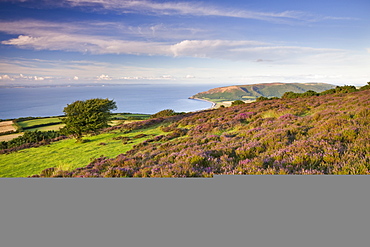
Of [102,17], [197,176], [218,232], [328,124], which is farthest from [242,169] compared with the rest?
[102,17]

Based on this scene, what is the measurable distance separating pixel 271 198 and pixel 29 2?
28.2 feet

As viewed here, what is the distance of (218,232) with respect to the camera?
253 centimetres

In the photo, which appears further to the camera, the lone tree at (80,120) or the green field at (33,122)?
the green field at (33,122)

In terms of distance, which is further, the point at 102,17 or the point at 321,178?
the point at 102,17

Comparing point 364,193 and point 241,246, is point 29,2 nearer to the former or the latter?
point 241,246

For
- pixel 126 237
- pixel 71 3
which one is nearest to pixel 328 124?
pixel 126 237

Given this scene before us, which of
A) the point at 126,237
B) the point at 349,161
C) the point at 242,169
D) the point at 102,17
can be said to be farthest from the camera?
the point at 102,17

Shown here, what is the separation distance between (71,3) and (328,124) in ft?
29.8

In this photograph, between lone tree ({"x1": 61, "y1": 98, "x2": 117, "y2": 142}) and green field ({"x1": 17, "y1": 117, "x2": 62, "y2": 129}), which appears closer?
lone tree ({"x1": 61, "y1": 98, "x2": 117, "y2": 142})

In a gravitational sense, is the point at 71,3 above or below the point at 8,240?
above

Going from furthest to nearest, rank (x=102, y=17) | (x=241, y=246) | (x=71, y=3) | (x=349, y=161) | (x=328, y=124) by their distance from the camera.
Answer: (x=102, y=17) < (x=71, y=3) < (x=328, y=124) < (x=349, y=161) < (x=241, y=246)

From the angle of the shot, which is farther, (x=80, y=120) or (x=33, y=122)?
(x=33, y=122)

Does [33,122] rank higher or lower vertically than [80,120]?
lower

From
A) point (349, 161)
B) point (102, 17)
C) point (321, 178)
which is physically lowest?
point (321, 178)
